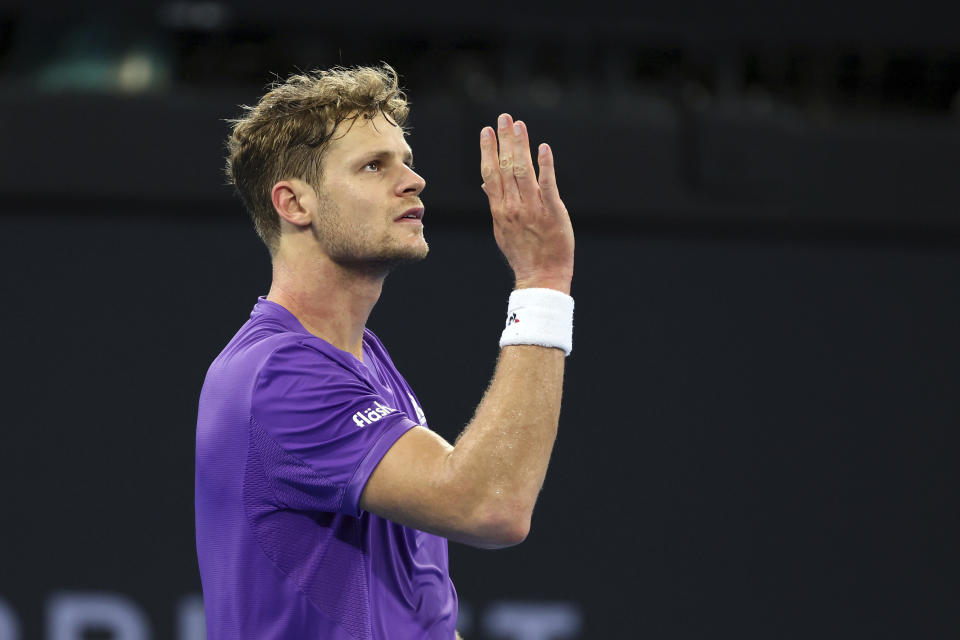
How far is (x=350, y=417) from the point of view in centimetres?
212

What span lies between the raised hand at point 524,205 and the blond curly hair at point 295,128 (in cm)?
44

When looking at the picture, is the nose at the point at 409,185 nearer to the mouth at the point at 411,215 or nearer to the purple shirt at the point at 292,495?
the mouth at the point at 411,215

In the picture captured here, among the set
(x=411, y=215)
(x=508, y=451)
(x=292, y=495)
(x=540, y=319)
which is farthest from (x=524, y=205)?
(x=292, y=495)

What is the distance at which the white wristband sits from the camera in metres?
2.15

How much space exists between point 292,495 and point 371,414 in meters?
0.21

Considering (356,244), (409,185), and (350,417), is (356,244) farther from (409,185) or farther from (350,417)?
(350,417)

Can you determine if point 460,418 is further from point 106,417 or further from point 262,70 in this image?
point 262,70

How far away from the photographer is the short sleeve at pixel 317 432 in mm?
2088

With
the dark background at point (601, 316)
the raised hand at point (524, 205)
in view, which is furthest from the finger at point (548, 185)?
the dark background at point (601, 316)

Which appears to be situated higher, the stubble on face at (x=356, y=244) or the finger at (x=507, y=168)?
the finger at (x=507, y=168)

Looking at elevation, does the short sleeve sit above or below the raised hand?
below

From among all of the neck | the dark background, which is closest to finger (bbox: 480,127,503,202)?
the neck

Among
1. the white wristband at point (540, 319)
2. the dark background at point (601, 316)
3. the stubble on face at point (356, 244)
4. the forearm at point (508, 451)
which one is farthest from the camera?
the dark background at point (601, 316)

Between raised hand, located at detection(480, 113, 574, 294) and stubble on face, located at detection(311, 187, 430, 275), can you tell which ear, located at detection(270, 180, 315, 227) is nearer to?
stubble on face, located at detection(311, 187, 430, 275)
